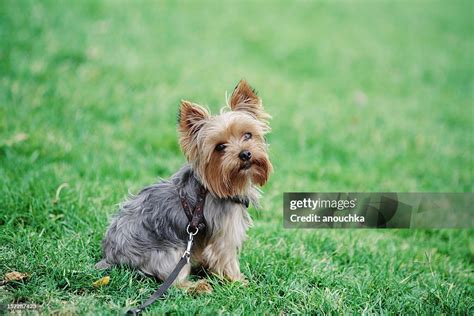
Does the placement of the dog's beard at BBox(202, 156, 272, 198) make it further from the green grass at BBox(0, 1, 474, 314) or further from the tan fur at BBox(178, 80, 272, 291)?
the green grass at BBox(0, 1, 474, 314)

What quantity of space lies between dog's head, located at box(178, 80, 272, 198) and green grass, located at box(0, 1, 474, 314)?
0.94 meters

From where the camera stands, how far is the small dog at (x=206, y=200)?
4633 mm

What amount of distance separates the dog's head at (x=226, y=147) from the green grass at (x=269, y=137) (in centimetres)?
94

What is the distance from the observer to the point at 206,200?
4871 millimetres

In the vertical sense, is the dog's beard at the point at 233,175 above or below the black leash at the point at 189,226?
above

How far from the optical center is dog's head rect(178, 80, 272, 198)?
15.1 ft

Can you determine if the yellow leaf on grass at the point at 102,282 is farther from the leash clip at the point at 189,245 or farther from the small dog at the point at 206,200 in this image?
the leash clip at the point at 189,245

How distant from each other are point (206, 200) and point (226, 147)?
541 millimetres

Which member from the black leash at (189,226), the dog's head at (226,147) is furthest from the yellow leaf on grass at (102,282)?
the dog's head at (226,147)

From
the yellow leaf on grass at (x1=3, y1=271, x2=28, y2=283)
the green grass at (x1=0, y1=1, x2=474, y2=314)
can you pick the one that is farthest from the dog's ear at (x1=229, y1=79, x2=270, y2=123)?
the yellow leaf on grass at (x1=3, y1=271, x2=28, y2=283)

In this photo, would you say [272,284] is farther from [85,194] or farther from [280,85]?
[280,85]

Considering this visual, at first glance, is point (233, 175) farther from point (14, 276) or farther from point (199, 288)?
point (14, 276)

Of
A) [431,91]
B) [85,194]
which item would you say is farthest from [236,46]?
[85,194]

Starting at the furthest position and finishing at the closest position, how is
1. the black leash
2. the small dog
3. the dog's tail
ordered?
the dog's tail → the small dog → the black leash
